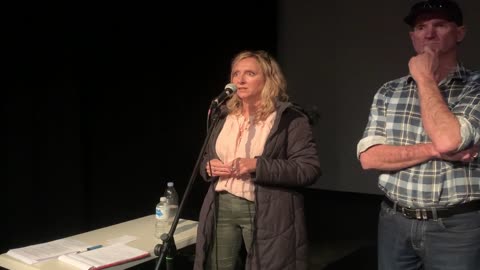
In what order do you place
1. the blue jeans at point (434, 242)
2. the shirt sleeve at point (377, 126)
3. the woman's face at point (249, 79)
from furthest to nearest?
the woman's face at point (249, 79), the shirt sleeve at point (377, 126), the blue jeans at point (434, 242)

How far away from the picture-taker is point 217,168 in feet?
6.81

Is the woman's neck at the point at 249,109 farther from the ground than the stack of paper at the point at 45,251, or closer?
farther from the ground

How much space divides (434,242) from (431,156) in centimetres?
28

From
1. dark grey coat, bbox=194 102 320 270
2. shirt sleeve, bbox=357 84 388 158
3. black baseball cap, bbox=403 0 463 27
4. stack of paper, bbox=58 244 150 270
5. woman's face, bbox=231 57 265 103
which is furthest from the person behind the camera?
woman's face, bbox=231 57 265 103

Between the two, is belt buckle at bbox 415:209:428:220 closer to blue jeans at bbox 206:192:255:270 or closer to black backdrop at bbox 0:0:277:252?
blue jeans at bbox 206:192:255:270

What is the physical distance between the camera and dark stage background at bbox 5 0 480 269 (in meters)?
3.17

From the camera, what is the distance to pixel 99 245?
6.82 feet

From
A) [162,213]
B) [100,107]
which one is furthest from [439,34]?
[100,107]

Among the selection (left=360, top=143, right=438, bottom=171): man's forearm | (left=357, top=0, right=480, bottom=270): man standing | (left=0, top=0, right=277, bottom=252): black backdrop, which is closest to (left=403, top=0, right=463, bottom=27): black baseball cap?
(left=357, top=0, right=480, bottom=270): man standing

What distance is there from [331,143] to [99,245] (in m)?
4.48

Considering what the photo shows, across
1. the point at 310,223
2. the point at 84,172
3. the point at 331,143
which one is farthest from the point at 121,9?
the point at 331,143

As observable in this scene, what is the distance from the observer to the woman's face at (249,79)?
7.47 feet

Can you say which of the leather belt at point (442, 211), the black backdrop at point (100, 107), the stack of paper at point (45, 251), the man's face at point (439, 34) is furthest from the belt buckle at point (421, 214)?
the black backdrop at point (100, 107)

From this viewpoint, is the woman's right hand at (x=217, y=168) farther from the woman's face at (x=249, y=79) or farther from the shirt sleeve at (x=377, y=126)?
the shirt sleeve at (x=377, y=126)
